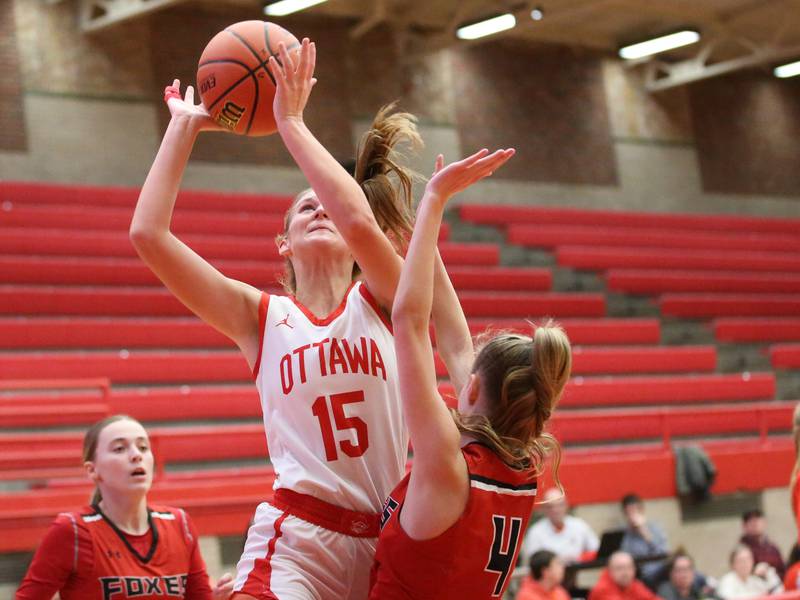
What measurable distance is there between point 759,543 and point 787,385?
15.7 ft

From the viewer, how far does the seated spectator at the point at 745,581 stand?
7527 mm

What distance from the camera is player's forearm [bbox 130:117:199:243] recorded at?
258 cm

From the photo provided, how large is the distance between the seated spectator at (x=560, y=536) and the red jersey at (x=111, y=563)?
4.43 m

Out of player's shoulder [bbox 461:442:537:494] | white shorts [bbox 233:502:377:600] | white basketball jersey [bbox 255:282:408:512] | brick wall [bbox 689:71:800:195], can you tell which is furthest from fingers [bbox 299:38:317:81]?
brick wall [bbox 689:71:800:195]

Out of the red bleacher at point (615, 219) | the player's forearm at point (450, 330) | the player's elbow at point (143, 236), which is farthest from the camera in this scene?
the red bleacher at point (615, 219)

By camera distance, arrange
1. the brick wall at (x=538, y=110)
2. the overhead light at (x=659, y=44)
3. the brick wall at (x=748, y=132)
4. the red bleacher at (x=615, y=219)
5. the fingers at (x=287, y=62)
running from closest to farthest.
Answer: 1. the fingers at (x=287, y=62)
2. the red bleacher at (x=615, y=219)
3. the overhead light at (x=659, y=44)
4. the brick wall at (x=538, y=110)
5. the brick wall at (x=748, y=132)

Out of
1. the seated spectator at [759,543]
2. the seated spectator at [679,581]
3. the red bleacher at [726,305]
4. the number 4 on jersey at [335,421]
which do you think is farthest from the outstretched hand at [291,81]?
the red bleacher at [726,305]

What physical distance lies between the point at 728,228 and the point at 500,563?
15.0m

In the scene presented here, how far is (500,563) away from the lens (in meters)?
2.35

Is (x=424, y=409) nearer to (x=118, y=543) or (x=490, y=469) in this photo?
(x=490, y=469)

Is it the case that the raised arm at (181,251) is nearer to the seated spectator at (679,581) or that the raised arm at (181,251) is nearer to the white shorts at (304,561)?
the white shorts at (304,561)

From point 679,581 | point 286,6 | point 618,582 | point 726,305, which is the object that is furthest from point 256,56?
point 726,305

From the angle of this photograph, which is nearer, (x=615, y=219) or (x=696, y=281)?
(x=696, y=281)

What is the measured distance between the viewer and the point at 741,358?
43.1 feet
